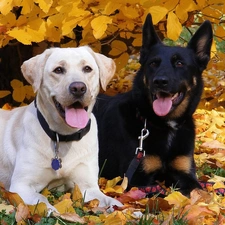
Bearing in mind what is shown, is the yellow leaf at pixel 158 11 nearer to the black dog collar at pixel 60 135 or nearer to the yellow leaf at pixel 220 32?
the black dog collar at pixel 60 135

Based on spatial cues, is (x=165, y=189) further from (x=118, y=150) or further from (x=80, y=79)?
(x=80, y=79)

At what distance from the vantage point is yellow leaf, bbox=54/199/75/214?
140 inches

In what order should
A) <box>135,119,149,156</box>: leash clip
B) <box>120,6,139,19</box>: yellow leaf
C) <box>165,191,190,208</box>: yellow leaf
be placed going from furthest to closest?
<box>120,6,139,19</box>: yellow leaf
<box>135,119,149,156</box>: leash clip
<box>165,191,190,208</box>: yellow leaf

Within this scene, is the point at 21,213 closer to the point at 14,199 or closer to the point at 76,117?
the point at 14,199

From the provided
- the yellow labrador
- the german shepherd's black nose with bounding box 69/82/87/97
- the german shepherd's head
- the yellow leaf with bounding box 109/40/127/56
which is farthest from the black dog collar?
the yellow leaf with bounding box 109/40/127/56

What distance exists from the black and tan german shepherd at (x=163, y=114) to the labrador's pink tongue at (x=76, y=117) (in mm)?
679

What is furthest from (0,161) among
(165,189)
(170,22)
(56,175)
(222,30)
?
(222,30)

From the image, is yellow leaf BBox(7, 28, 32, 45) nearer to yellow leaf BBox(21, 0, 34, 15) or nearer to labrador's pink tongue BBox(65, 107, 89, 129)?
yellow leaf BBox(21, 0, 34, 15)

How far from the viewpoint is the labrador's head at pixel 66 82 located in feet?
12.7

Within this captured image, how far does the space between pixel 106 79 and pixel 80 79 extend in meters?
0.38

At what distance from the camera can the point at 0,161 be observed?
14.9ft

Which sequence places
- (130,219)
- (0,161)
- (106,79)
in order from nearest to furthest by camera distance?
(130,219)
(106,79)
(0,161)

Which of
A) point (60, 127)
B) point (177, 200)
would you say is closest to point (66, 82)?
point (60, 127)

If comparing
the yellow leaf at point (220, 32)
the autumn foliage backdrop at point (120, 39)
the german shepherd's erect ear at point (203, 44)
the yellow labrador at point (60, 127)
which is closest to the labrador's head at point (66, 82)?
the yellow labrador at point (60, 127)
